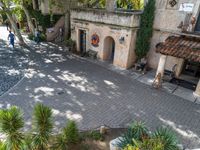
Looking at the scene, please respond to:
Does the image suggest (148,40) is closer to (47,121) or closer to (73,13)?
(73,13)

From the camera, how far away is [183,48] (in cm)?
1097

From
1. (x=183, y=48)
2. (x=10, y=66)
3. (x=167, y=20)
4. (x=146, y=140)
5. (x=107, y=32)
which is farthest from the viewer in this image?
(x=107, y=32)

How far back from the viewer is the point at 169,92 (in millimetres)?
11555

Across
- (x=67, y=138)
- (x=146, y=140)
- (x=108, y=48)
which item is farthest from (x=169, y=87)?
(x=67, y=138)

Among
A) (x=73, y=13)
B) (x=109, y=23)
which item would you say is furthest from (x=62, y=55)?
(x=109, y=23)

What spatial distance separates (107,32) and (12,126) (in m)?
11.8

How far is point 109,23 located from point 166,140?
11098mm

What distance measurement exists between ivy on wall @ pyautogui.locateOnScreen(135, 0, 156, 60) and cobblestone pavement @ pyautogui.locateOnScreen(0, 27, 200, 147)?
8.89 ft

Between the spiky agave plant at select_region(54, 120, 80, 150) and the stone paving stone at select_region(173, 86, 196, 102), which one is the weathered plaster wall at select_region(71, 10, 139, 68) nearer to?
the stone paving stone at select_region(173, 86, 196, 102)

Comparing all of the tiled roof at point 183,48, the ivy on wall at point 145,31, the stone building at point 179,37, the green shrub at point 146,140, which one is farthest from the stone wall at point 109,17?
the green shrub at point 146,140

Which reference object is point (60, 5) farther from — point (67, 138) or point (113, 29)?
point (67, 138)

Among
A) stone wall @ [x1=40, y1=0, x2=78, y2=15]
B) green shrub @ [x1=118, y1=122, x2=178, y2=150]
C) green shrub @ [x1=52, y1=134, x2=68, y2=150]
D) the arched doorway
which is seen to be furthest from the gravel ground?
green shrub @ [x1=118, y1=122, x2=178, y2=150]

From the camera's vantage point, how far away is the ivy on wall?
1295cm

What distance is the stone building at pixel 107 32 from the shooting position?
13.5 meters
